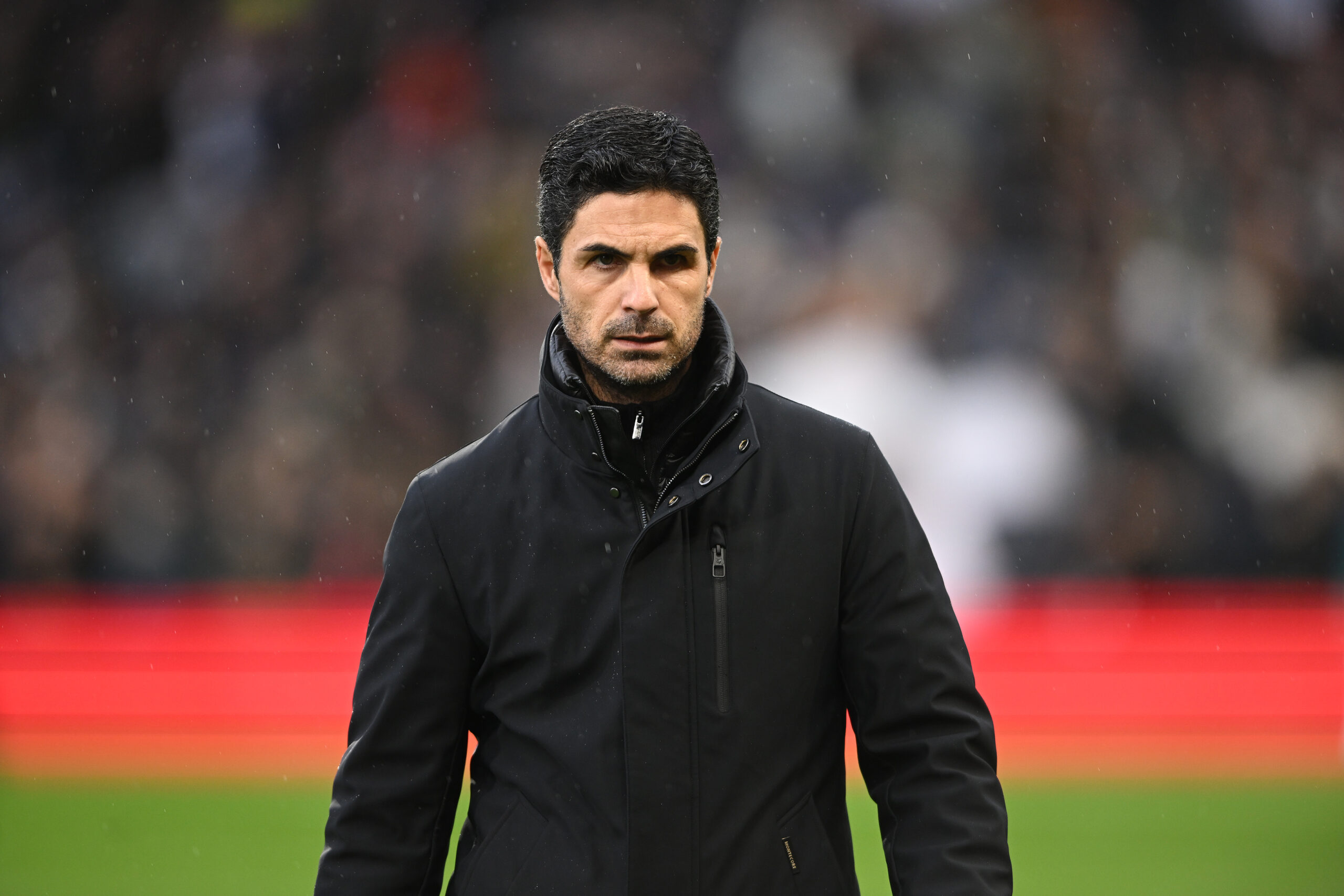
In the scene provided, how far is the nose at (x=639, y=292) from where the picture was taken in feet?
6.64

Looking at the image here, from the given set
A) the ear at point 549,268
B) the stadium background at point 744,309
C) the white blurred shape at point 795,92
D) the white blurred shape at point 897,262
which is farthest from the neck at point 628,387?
the white blurred shape at point 795,92

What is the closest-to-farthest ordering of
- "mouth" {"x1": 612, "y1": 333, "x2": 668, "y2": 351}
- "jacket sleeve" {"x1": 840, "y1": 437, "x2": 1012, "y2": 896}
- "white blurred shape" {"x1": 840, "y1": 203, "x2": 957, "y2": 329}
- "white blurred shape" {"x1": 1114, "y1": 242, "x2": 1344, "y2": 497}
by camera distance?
"jacket sleeve" {"x1": 840, "y1": 437, "x2": 1012, "y2": 896}, "mouth" {"x1": 612, "y1": 333, "x2": 668, "y2": 351}, "white blurred shape" {"x1": 1114, "y1": 242, "x2": 1344, "y2": 497}, "white blurred shape" {"x1": 840, "y1": 203, "x2": 957, "y2": 329}

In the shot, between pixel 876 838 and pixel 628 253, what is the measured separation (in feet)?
13.9

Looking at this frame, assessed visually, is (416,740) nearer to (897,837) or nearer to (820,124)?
(897,837)

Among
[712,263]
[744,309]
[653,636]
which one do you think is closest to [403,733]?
[653,636]

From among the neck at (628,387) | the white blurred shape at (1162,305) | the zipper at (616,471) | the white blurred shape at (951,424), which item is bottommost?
the zipper at (616,471)

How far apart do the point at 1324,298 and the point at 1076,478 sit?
238cm

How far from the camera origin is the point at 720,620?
1.99 meters

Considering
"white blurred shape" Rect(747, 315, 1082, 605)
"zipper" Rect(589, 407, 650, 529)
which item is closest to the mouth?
"zipper" Rect(589, 407, 650, 529)

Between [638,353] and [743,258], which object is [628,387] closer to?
[638,353]

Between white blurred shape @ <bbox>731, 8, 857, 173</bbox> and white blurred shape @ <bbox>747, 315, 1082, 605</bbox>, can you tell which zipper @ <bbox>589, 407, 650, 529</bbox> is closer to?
white blurred shape @ <bbox>747, 315, 1082, 605</bbox>

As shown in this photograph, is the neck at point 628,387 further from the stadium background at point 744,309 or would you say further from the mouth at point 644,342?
the stadium background at point 744,309

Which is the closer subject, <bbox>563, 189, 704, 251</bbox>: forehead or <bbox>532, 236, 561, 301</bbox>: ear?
<bbox>563, 189, 704, 251</bbox>: forehead

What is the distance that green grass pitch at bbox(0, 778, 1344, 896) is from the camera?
16.9 ft
